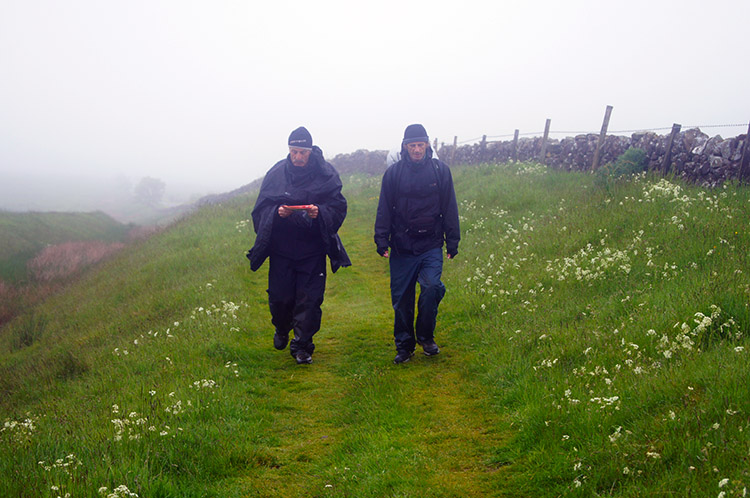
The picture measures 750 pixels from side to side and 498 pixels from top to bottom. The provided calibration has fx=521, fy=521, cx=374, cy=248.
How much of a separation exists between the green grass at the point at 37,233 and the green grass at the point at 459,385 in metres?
12.0

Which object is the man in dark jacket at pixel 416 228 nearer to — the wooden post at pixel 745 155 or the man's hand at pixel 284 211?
the man's hand at pixel 284 211

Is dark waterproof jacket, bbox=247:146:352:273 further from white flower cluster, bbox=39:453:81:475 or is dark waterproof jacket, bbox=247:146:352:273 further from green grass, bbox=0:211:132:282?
green grass, bbox=0:211:132:282

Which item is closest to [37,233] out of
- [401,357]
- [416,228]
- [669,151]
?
[401,357]

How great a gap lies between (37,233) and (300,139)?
2620 centimetres

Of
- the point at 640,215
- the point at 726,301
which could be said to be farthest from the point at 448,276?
the point at 726,301

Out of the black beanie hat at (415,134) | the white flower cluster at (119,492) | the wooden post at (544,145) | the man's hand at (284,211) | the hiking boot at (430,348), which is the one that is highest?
the wooden post at (544,145)

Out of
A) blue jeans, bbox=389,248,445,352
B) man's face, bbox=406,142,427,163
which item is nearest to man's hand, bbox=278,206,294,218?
blue jeans, bbox=389,248,445,352

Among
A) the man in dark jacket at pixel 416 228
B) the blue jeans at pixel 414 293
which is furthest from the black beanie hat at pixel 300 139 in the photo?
the blue jeans at pixel 414 293

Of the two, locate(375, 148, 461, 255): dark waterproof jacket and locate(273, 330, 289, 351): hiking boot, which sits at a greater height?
locate(375, 148, 461, 255): dark waterproof jacket

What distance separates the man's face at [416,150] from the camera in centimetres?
683

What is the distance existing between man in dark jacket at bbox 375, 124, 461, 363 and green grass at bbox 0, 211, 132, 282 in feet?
59.0

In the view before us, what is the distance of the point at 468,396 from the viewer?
587 cm

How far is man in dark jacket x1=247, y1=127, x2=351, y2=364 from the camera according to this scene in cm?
713

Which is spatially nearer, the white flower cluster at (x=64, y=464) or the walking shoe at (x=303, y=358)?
the white flower cluster at (x=64, y=464)
